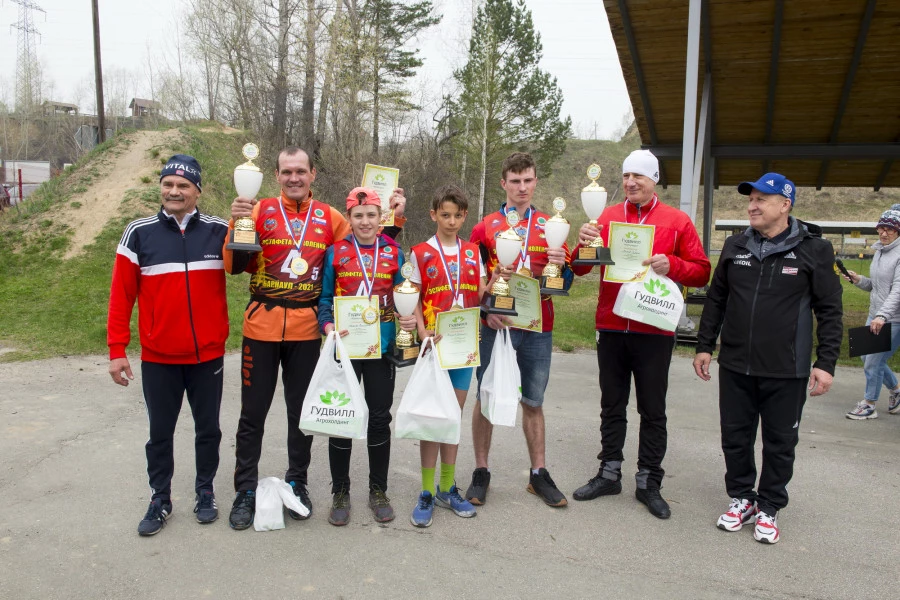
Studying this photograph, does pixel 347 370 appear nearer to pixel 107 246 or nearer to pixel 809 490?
pixel 809 490

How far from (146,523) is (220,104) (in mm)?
28113

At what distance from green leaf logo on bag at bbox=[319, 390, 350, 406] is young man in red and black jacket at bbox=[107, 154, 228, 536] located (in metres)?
0.78

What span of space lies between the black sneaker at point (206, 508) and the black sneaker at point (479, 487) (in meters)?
1.63

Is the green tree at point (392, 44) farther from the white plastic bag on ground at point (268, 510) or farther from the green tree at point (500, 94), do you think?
the white plastic bag on ground at point (268, 510)

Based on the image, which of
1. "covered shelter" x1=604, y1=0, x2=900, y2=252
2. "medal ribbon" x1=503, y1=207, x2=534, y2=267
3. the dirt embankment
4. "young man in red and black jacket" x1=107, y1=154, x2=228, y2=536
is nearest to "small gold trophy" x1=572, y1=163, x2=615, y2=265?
"medal ribbon" x1=503, y1=207, x2=534, y2=267

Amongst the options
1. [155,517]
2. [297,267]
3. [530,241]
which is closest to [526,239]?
[530,241]

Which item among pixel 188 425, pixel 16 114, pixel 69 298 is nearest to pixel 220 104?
pixel 69 298

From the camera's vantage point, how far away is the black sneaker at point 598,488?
4328 millimetres

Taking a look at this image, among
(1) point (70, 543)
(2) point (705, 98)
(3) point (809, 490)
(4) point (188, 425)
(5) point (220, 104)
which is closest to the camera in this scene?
(1) point (70, 543)

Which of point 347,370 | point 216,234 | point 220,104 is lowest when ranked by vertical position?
point 347,370

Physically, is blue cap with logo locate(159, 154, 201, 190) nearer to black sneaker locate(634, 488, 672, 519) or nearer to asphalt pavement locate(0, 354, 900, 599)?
asphalt pavement locate(0, 354, 900, 599)

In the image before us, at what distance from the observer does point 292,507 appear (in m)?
3.86

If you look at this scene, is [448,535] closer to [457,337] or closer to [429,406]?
[429,406]

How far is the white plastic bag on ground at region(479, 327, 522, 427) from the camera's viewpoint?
3965 mm
